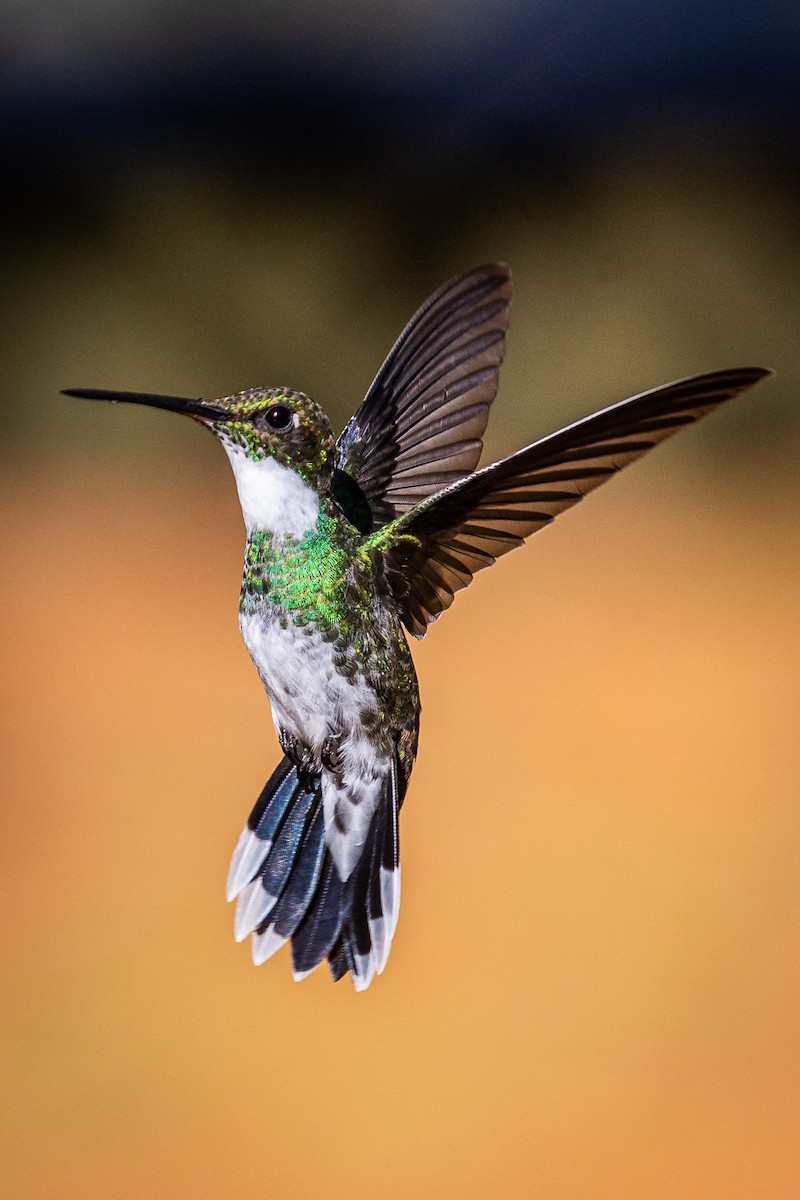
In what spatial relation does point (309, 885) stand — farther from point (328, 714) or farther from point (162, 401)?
point (162, 401)

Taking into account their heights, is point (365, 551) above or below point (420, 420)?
below

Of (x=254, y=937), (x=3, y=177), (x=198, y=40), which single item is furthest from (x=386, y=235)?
(x=254, y=937)

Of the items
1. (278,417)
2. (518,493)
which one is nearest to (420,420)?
(518,493)

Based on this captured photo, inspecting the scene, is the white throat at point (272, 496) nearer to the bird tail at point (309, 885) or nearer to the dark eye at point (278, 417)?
the dark eye at point (278, 417)

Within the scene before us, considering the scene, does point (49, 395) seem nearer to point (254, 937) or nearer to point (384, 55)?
point (384, 55)

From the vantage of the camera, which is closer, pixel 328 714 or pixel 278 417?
pixel 278 417

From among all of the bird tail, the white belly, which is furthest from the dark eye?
the bird tail

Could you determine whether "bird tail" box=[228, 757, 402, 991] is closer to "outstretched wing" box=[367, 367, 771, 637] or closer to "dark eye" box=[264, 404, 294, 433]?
"outstretched wing" box=[367, 367, 771, 637]

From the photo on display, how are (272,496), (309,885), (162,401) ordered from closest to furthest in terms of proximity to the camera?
(162,401) → (272,496) → (309,885)
